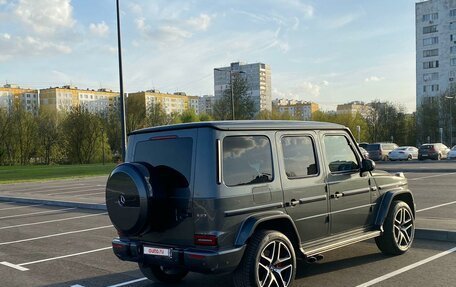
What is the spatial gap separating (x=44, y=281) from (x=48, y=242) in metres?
3.15

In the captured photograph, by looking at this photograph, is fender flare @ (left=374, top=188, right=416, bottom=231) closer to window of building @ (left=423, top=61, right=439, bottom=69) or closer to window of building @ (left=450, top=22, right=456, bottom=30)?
window of building @ (left=450, top=22, right=456, bottom=30)

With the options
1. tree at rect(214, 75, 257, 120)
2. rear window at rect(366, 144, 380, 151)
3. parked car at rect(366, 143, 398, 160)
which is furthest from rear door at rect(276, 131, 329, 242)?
tree at rect(214, 75, 257, 120)

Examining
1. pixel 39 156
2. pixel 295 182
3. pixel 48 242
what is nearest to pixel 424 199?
pixel 295 182

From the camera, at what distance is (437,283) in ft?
18.0

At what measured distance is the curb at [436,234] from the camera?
7.64 metres

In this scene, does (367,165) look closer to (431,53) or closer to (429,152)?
(429,152)

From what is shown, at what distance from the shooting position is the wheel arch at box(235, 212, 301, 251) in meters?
4.80

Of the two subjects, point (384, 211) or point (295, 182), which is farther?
point (384, 211)

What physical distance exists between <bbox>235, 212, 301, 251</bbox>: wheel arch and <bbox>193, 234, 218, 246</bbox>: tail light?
0.25 meters

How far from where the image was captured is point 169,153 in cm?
523

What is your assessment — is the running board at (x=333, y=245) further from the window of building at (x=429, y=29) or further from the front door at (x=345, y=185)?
the window of building at (x=429, y=29)

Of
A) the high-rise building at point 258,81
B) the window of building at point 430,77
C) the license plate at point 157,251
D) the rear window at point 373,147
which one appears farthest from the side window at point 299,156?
the window of building at point 430,77

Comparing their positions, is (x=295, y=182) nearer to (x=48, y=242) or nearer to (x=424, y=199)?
(x=48, y=242)

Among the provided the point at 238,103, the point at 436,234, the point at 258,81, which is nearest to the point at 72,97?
the point at 258,81
